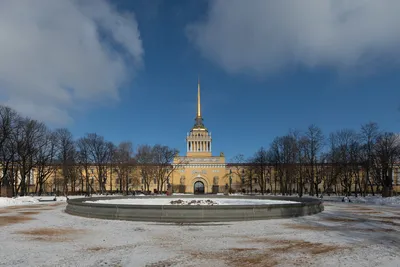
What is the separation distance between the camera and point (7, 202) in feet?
120

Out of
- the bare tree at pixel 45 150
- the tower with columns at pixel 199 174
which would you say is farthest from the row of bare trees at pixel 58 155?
the tower with columns at pixel 199 174

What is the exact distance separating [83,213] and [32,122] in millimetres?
37837

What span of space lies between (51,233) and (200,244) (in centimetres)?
731

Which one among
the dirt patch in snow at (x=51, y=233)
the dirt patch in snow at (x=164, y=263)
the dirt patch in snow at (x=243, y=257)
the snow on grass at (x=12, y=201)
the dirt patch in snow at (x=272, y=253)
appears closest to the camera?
the dirt patch in snow at (x=164, y=263)

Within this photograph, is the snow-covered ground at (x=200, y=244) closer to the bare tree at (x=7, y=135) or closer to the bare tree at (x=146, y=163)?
the bare tree at (x=7, y=135)

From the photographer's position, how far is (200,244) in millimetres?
12227

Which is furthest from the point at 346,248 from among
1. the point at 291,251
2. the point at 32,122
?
the point at 32,122

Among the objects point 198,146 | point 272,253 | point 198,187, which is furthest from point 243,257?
point 198,146

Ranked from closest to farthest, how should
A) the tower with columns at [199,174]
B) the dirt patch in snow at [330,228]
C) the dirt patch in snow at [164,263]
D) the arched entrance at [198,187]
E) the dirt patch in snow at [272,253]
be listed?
the dirt patch in snow at [164,263], the dirt patch in snow at [272,253], the dirt patch in snow at [330,228], the tower with columns at [199,174], the arched entrance at [198,187]

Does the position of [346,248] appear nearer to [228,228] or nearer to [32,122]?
[228,228]

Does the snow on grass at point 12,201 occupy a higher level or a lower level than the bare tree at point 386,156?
lower

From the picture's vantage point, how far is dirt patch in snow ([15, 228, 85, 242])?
13547 mm

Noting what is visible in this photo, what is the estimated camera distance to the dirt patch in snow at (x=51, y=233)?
13.5m

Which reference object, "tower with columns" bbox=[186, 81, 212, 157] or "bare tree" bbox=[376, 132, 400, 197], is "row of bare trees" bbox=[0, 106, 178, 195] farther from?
"bare tree" bbox=[376, 132, 400, 197]
